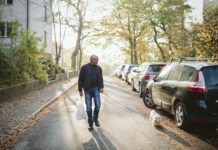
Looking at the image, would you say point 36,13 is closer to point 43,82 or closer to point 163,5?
point 163,5

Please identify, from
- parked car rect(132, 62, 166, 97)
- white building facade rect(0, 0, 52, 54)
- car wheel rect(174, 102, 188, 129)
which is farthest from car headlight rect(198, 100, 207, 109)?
white building facade rect(0, 0, 52, 54)

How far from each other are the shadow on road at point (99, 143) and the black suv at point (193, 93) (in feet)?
7.21

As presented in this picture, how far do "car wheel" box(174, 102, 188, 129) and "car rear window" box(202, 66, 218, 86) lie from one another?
3.04ft

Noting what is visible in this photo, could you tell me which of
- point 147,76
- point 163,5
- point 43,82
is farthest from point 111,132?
point 163,5

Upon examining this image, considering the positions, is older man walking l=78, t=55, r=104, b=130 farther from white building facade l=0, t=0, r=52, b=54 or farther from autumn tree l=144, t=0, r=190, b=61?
white building facade l=0, t=0, r=52, b=54

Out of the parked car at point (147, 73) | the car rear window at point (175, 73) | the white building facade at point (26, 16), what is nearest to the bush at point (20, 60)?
the parked car at point (147, 73)

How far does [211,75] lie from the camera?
324 inches

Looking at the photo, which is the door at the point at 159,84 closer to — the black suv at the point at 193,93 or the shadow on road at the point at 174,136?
the black suv at the point at 193,93

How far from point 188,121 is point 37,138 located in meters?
3.66

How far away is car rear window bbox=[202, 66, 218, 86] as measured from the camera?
8117mm

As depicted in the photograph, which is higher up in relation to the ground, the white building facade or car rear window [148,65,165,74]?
the white building facade

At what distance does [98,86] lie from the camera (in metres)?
8.94

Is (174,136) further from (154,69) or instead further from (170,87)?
(154,69)

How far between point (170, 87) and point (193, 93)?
1.60 metres
